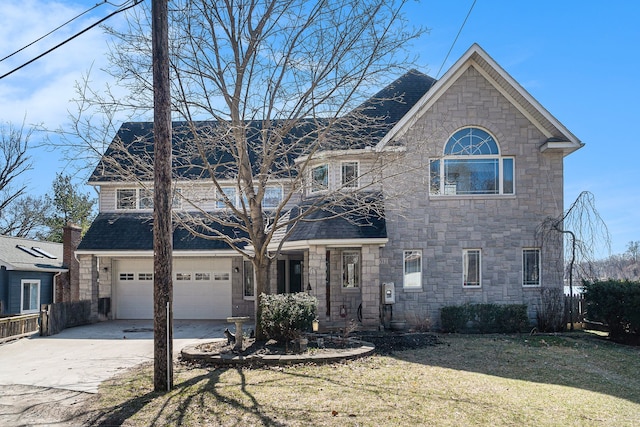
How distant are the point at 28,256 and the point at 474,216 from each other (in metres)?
20.3

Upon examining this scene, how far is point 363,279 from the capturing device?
647 inches

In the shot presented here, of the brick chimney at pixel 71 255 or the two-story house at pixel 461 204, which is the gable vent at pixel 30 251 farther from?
the two-story house at pixel 461 204

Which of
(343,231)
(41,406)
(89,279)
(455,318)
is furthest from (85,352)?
(455,318)

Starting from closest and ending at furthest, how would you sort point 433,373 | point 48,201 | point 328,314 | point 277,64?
point 433,373
point 277,64
point 328,314
point 48,201

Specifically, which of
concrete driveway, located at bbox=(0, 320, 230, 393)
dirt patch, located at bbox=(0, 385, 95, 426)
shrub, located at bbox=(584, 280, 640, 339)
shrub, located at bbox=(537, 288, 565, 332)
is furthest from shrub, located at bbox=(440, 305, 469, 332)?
dirt patch, located at bbox=(0, 385, 95, 426)

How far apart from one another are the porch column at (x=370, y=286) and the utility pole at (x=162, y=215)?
838 cm

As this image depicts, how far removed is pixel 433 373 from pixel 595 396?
2.77 metres

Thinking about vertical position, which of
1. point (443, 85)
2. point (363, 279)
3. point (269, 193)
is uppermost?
point (443, 85)

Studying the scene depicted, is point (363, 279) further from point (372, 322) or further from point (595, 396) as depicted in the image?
point (595, 396)

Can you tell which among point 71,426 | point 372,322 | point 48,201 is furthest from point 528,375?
point 48,201

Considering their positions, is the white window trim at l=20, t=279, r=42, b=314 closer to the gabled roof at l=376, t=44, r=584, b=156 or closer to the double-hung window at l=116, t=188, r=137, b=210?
the double-hung window at l=116, t=188, r=137, b=210

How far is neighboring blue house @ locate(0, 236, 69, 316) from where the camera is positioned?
22.1 metres

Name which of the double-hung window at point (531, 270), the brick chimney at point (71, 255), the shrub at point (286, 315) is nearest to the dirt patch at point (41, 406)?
the shrub at point (286, 315)

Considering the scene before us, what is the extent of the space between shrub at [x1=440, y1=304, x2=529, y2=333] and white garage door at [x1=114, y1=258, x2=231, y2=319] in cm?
951
